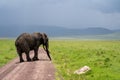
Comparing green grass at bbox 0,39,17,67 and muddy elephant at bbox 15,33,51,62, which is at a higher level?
muddy elephant at bbox 15,33,51,62

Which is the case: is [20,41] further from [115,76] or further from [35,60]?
[115,76]

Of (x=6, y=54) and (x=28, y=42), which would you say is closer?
(x=28, y=42)

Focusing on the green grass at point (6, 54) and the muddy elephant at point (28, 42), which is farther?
the green grass at point (6, 54)

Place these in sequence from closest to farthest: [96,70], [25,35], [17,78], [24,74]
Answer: [17,78] → [24,74] → [96,70] → [25,35]

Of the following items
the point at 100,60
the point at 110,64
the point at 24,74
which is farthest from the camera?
the point at 100,60

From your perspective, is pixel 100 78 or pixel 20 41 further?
pixel 20 41

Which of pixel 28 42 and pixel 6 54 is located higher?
pixel 28 42

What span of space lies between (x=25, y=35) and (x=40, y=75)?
39.6 ft

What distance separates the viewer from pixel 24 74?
2311 cm

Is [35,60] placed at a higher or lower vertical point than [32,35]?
lower

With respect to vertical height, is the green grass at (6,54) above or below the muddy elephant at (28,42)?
below

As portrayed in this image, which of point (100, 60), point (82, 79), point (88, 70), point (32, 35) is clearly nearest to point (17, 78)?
point (82, 79)

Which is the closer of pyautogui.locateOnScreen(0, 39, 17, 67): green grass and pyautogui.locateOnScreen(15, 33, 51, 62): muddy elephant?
pyautogui.locateOnScreen(15, 33, 51, 62): muddy elephant

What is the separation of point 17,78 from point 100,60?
12.3 meters
